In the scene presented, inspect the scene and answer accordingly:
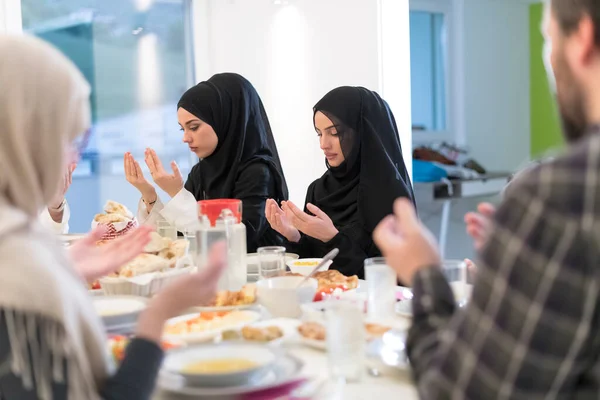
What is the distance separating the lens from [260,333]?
1285 mm

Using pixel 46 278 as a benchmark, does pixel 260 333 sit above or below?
below

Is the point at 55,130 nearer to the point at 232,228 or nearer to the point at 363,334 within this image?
the point at 363,334

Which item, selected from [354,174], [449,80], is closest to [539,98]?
[449,80]

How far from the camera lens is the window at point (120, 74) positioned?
4.55m

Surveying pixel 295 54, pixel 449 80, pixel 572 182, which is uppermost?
pixel 295 54

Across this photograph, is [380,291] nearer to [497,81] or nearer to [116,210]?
[116,210]

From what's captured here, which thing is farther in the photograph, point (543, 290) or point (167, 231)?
point (167, 231)

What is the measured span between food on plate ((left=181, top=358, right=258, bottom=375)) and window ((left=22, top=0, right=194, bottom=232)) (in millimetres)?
3552

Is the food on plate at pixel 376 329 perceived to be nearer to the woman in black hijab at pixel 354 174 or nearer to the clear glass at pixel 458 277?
the clear glass at pixel 458 277

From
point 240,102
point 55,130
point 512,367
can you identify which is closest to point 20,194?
point 55,130

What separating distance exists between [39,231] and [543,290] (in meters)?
0.69

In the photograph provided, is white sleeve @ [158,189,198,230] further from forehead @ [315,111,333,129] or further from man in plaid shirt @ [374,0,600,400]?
man in plaid shirt @ [374,0,600,400]

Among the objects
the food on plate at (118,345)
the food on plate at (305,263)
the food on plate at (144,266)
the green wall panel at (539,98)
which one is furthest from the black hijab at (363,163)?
the green wall panel at (539,98)

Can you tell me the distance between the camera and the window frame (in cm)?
582
